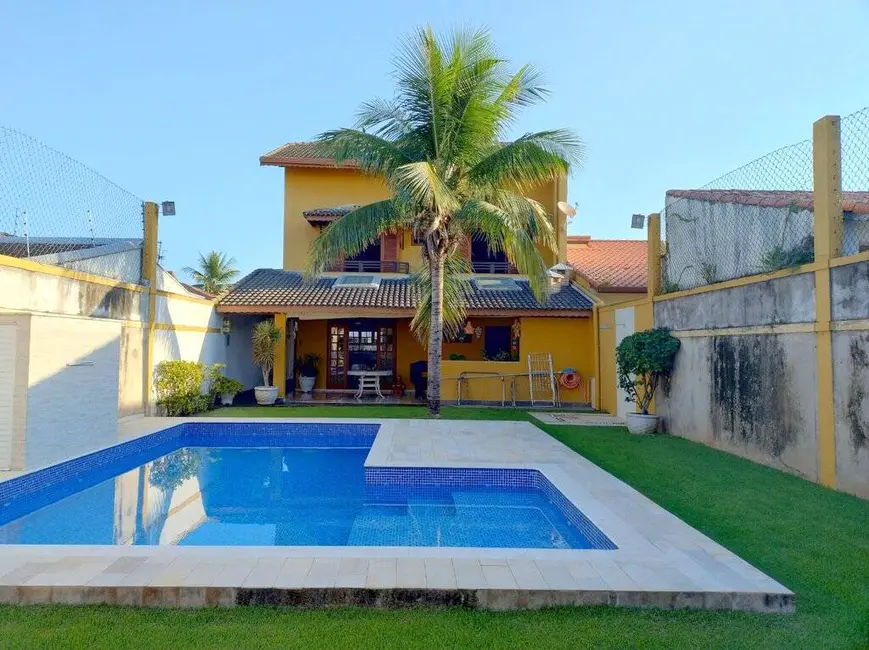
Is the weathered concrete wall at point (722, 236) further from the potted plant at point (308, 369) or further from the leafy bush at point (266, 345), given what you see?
the potted plant at point (308, 369)

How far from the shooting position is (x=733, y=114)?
1038 cm

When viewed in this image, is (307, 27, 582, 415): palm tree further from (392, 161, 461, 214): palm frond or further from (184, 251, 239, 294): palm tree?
(184, 251, 239, 294): palm tree

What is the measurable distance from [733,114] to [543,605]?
10.0 meters

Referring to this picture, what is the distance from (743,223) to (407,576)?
800cm

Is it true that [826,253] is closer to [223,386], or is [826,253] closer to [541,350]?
[541,350]

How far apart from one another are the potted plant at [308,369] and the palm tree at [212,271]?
22.9m

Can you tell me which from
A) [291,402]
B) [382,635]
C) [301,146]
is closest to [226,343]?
[291,402]

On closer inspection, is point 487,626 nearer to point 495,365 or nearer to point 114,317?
point 114,317

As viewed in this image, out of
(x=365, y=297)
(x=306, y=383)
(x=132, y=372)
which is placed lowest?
(x=306, y=383)

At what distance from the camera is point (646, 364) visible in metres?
11.0

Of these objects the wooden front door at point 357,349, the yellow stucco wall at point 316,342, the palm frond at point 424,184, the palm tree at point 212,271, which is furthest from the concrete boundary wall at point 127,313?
the palm tree at point 212,271

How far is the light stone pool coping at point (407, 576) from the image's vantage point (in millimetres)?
3863

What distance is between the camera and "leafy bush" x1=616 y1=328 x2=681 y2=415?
1097 cm

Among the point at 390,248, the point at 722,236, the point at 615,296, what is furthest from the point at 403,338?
the point at 722,236
